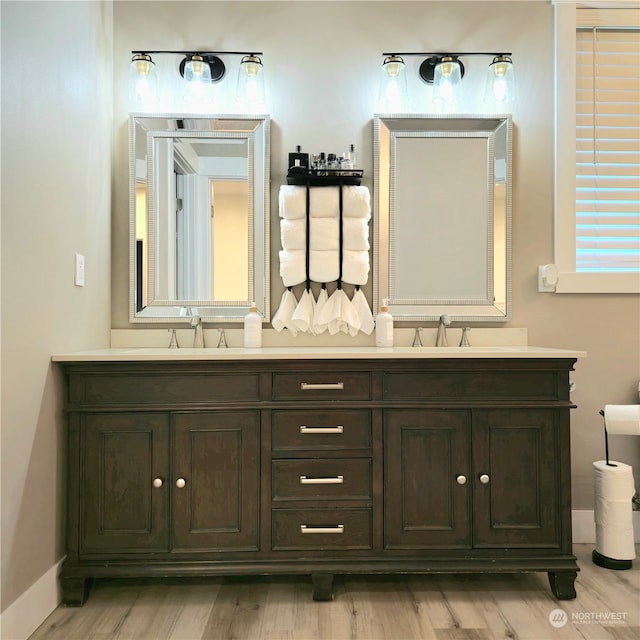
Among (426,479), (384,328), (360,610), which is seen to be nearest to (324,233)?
(384,328)

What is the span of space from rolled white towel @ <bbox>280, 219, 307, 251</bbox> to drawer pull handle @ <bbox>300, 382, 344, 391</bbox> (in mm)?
685

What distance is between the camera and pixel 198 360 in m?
1.67

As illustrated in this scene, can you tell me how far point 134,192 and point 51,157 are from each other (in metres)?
0.54

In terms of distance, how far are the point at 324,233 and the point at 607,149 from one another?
1.37m

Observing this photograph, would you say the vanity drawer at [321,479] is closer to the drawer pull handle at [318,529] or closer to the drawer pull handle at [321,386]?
the drawer pull handle at [318,529]

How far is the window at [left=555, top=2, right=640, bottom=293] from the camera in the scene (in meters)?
2.22

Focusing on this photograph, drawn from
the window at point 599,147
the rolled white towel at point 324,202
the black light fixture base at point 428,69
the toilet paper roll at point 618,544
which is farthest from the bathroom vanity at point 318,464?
the black light fixture base at point 428,69

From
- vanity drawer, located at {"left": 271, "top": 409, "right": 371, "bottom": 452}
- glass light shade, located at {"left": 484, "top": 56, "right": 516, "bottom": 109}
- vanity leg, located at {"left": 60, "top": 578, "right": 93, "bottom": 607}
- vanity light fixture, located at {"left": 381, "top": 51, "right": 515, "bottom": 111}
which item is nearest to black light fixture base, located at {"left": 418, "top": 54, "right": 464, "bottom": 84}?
vanity light fixture, located at {"left": 381, "top": 51, "right": 515, "bottom": 111}

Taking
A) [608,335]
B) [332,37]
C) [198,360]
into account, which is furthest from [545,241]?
[198,360]

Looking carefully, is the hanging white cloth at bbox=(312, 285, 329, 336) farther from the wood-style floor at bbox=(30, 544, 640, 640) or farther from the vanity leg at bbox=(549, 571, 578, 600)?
the vanity leg at bbox=(549, 571, 578, 600)

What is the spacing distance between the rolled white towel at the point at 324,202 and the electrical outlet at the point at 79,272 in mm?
934

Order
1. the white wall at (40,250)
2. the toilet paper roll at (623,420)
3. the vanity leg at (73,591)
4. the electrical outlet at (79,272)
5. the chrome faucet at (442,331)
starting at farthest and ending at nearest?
the chrome faucet at (442,331) → the toilet paper roll at (623,420) → the electrical outlet at (79,272) → the vanity leg at (73,591) → the white wall at (40,250)

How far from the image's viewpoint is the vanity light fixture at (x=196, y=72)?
2.10 metres

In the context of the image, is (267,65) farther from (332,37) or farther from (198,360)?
(198,360)
